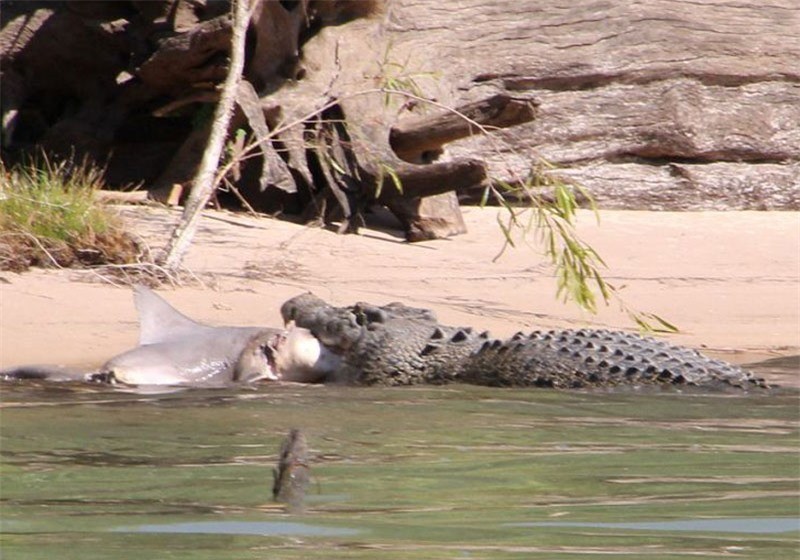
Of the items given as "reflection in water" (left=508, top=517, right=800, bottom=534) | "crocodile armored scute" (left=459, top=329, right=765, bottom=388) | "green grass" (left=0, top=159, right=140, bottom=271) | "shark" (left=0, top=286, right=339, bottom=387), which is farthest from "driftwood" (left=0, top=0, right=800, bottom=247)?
"reflection in water" (left=508, top=517, right=800, bottom=534)

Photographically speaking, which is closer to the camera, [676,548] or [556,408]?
[676,548]

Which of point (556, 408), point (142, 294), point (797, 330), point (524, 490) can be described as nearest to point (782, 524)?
point (524, 490)

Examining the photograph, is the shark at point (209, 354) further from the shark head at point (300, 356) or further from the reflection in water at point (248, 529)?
the reflection in water at point (248, 529)

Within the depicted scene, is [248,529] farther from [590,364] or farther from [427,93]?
[427,93]

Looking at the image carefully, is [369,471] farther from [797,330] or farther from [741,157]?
[741,157]

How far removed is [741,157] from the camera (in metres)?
11.9

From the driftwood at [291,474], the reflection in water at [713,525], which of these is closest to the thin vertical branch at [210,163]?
the driftwood at [291,474]

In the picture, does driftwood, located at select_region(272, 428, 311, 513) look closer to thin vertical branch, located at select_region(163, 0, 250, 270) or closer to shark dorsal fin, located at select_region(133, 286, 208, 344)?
shark dorsal fin, located at select_region(133, 286, 208, 344)

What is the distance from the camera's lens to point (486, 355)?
6547mm

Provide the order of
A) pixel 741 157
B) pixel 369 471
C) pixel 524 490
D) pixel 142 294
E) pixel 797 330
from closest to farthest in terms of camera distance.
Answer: pixel 524 490
pixel 369 471
pixel 142 294
pixel 797 330
pixel 741 157

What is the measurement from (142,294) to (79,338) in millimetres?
474

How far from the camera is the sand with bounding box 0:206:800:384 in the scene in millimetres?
7219

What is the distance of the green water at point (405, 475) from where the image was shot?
285cm

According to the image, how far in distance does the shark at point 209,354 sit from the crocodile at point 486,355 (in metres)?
0.14
